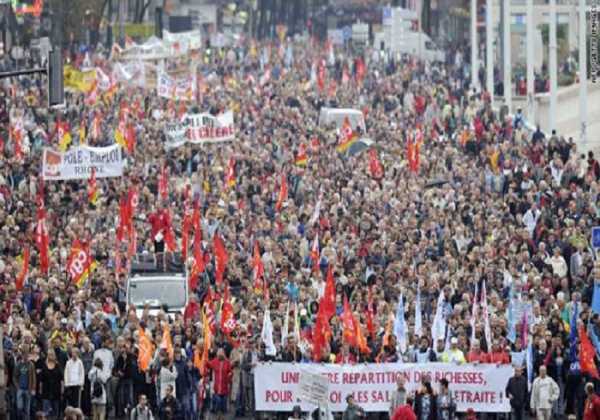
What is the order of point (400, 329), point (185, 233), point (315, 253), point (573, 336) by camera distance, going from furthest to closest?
1. point (185, 233)
2. point (315, 253)
3. point (400, 329)
4. point (573, 336)

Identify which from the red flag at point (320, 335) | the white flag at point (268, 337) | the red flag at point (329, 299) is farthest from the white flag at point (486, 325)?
the white flag at point (268, 337)

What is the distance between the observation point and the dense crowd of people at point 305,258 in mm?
32312

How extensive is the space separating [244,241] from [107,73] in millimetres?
27302

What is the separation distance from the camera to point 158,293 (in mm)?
36938

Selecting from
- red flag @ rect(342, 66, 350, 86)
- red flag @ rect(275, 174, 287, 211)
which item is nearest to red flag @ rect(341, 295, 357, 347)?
red flag @ rect(275, 174, 287, 211)

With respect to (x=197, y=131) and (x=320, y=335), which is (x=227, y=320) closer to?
(x=320, y=335)

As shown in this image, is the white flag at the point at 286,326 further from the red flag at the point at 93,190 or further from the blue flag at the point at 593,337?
the red flag at the point at 93,190

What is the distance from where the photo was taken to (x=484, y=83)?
77.1 meters

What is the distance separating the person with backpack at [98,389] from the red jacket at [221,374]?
4.06 ft

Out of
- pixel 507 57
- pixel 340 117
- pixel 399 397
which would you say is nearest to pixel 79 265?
pixel 399 397

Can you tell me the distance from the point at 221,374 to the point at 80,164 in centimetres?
1334

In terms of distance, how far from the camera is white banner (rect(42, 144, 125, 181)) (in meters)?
45.2

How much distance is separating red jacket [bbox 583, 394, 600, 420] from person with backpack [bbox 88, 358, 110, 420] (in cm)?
573

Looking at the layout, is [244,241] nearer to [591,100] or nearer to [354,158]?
[354,158]
